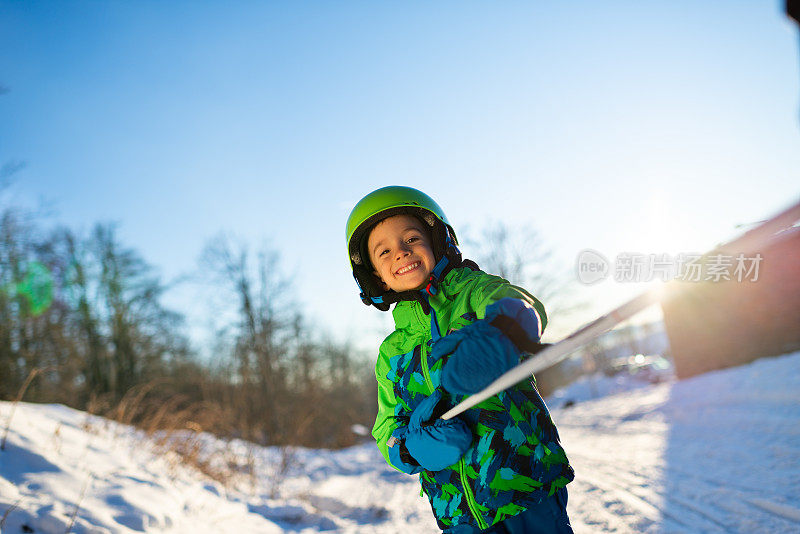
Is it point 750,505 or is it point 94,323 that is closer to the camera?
point 750,505

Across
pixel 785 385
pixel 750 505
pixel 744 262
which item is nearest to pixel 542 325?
pixel 744 262

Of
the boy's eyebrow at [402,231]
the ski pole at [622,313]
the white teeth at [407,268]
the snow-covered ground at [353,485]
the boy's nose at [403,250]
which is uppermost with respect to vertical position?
the boy's eyebrow at [402,231]

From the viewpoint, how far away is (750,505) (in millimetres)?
3609

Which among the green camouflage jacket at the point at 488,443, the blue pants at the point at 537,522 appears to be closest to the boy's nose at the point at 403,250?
the green camouflage jacket at the point at 488,443

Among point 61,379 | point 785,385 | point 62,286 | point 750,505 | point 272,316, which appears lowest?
point 750,505

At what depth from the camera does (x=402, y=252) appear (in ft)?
6.63

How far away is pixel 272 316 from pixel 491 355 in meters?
21.5

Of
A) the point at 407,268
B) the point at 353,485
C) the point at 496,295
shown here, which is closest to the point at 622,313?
the point at 496,295

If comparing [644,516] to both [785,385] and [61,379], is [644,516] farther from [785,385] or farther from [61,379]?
[61,379]

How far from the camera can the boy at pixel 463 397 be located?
1.35 m

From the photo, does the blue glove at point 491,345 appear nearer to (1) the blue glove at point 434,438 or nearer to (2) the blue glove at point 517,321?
(2) the blue glove at point 517,321

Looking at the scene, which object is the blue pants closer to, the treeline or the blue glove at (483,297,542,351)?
the blue glove at (483,297,542,351)

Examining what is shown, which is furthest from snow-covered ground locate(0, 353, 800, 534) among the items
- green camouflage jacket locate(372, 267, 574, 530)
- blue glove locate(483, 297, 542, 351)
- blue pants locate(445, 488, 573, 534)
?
blue glove locate(483, 297, 542, 351)

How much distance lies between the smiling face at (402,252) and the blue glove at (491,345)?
603 mm
